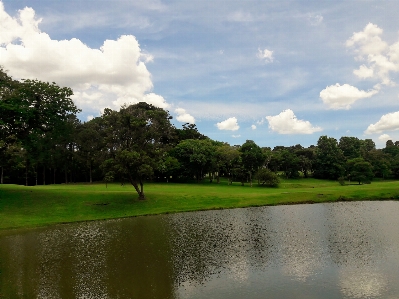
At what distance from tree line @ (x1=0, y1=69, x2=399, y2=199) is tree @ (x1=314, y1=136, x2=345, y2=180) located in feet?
1.27

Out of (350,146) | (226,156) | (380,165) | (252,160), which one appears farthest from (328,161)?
(226,156)

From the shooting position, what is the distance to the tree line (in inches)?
2122

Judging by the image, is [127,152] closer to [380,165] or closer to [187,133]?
[187,133]

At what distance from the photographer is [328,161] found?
5069 inches

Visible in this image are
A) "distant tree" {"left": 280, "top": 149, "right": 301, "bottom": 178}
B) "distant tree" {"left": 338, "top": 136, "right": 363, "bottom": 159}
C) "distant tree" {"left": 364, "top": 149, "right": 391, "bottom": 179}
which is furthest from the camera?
"distant tree" {"left": 338, "top": 136, "right": 363, "bottom": 159}

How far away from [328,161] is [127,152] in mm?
100036

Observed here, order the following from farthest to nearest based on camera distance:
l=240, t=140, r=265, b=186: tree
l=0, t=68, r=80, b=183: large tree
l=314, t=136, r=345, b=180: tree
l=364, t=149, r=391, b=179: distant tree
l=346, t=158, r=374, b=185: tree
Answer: l=314, t=136, r=345, b=180: tree → l=364, t=149, r=391, b=179: distant tree → l=346, t=158, r=374, b=185: tree → l=240, t=140, r=265, b=186: tree → l=0, t=68, r=80, b=183: large tree

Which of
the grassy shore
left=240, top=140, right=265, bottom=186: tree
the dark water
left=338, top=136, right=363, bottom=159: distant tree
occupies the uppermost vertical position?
left=338, top=136, right=363, bottom=159: distant tree

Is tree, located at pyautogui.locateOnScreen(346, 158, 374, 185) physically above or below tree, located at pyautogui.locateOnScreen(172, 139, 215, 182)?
below

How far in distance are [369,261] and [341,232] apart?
1050 centimetres

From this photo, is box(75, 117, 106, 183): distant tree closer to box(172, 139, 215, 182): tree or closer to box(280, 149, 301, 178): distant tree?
box(172, 139, 215, 182): tree

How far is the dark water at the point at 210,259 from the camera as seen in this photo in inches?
723

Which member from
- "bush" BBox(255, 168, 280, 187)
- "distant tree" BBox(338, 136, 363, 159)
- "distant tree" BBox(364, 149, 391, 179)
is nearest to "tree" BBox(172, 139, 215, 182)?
"bush" BBox(255, 168, 280, 187)

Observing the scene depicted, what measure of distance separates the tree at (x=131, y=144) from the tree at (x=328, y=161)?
303 ft
